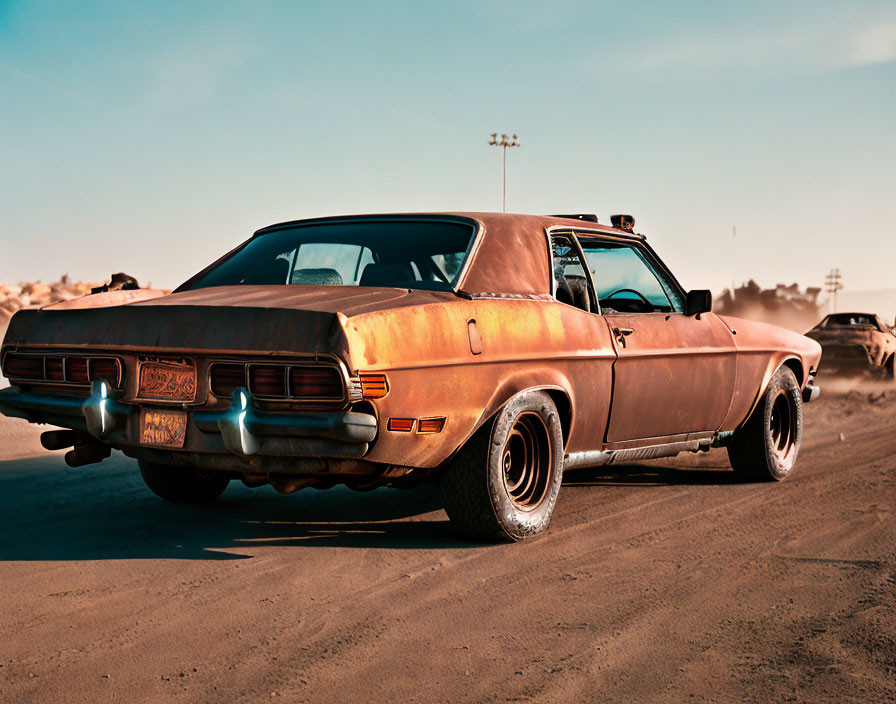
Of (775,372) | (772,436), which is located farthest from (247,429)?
(772,436)

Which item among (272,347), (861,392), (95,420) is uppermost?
(272,347)

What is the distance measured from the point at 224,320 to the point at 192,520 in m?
1.49

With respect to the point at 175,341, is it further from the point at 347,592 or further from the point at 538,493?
the point at 538,493

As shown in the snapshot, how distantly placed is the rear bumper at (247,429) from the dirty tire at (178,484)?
1.15 meters

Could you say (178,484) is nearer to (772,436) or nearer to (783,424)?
(772,436)

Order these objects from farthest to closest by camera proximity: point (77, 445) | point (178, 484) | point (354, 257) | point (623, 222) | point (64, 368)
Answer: point (623, 222)
point (178, 484)
point (354, 257)
point (77, 445)
point (64, 368)

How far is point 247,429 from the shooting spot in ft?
11.9

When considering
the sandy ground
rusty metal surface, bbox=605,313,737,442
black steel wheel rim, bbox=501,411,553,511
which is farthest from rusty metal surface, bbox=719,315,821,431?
black steel wheel rim, bbox=501,411,553,511

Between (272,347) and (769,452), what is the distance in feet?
12.7

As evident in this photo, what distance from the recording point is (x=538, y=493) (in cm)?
452

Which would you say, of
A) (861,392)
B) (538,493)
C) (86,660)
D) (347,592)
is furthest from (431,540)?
(861,392)

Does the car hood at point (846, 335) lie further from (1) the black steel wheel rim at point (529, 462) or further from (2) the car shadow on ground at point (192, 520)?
(1) the black steel wheel rim at point (529, 462)

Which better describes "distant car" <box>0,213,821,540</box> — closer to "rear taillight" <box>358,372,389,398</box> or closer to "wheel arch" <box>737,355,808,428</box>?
"rear taillight" <box>358,372,389,398</box>

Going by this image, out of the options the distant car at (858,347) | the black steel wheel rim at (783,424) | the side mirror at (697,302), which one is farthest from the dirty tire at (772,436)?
the distant car at (858,347)
